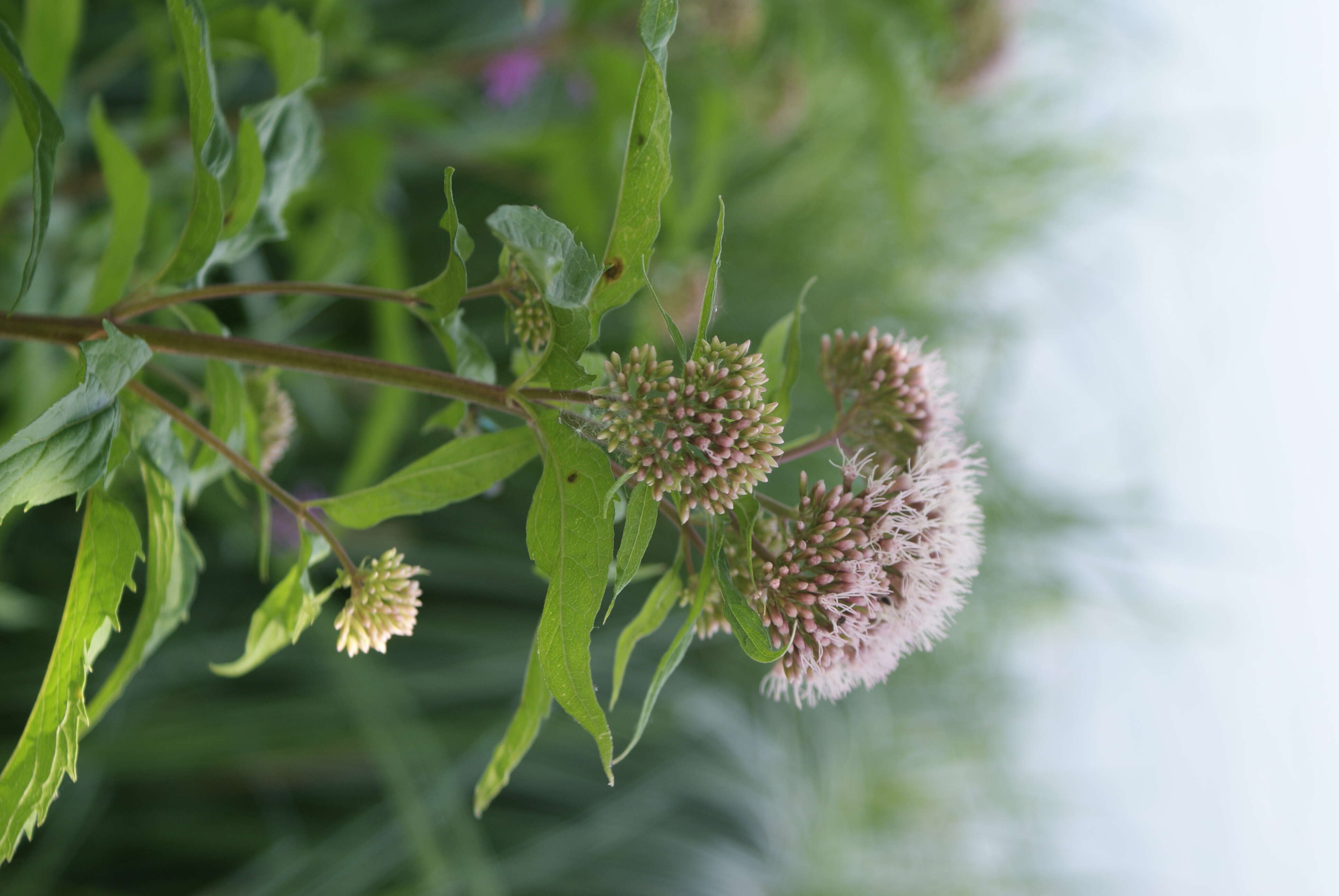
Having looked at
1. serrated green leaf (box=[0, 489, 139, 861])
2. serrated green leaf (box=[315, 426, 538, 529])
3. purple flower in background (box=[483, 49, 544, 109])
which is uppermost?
purple flower in background (box=[483, 49, 544, 109])

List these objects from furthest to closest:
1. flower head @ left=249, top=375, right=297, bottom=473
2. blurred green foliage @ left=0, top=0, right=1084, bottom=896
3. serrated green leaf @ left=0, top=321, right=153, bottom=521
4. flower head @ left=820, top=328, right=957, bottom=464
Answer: blurred green foliage @ left=0, top=0, right=1084, bottom=896 < flower head @ left=249, top=375, right=297, bottom=473 < flower head @ left=820, top=328, right=957, bottom=464 < serrated green leaf @ left=0, top=321, right=153, bottom=521

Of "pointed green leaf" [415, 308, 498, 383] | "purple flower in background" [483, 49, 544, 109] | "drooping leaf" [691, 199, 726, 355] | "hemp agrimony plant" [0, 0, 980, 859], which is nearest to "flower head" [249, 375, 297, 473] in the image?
"hemp agrimony plant" [0, 0, 980, 859]

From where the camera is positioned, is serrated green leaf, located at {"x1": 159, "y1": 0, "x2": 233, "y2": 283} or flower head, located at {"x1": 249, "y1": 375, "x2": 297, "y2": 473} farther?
flower head, located at {"x1": 249, "y1": 375, "x2": 297, "y2": 473}

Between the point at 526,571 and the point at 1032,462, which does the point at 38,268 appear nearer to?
the point at 526,571

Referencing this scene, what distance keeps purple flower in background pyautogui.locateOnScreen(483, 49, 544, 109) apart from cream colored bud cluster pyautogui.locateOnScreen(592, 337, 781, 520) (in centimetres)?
68

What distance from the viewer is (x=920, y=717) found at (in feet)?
5.24

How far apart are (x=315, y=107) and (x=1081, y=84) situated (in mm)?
1378

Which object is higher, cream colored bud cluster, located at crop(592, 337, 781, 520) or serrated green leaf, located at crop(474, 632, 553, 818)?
cream colored bud cluster, located at crop(592, 337, 781, 520)

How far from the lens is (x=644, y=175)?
263mm

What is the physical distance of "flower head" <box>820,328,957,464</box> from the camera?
347mm

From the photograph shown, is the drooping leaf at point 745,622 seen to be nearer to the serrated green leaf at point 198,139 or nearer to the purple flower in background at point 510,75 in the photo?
the serrated green leaf at point 198,139

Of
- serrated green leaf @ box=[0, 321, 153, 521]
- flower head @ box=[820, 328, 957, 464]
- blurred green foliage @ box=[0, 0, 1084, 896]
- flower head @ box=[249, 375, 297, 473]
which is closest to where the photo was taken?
serrated green leaf @ box=[0, 321, 153, 521]

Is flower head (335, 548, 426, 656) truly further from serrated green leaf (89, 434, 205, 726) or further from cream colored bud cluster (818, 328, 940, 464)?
cream colored bud cluster (818, 328, 940, 464)

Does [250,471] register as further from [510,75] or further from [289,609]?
[510,75]
